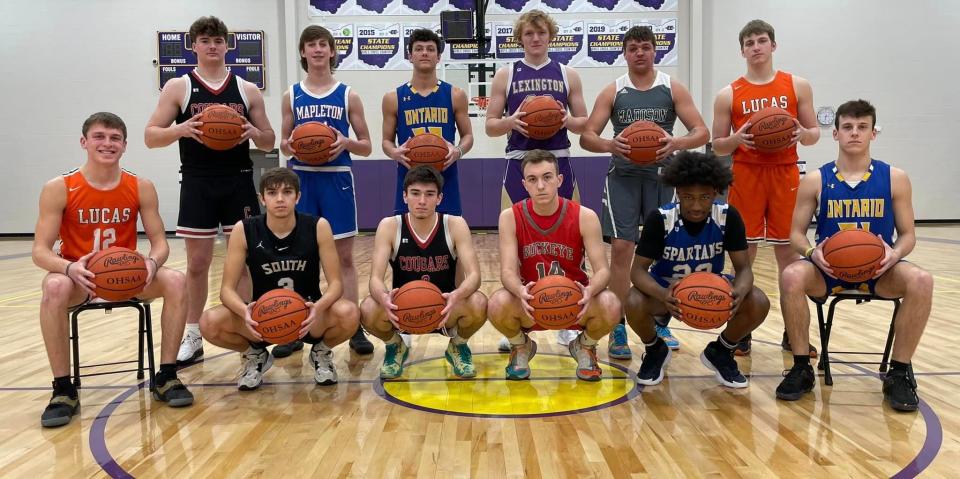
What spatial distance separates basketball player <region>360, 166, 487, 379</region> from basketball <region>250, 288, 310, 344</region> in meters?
0.40

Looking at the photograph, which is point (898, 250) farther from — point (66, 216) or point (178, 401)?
point (66, 216)

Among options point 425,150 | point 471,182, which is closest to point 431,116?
point 425,150

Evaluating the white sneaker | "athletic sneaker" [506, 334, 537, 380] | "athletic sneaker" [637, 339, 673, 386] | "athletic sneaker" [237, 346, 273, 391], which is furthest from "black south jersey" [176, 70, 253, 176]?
"athletic sneaker" [637, 339, 673, 386]

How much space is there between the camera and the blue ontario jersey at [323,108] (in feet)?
13.0

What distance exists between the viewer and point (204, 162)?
147 inches

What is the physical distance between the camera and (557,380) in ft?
11.0

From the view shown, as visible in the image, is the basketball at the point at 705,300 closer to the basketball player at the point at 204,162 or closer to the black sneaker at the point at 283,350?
the black sneaker at the point at 283,350

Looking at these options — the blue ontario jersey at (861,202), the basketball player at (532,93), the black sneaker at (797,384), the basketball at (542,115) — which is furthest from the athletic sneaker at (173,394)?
the blue ontario jersey at (861,202)

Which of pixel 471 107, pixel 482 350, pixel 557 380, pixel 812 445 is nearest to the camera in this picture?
pixel 812 445

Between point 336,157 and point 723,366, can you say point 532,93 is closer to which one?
point 336,157

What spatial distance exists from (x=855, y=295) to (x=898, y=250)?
0.26 meters

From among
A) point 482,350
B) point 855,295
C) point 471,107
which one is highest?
point 471,107

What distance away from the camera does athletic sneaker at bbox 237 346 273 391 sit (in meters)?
3.25

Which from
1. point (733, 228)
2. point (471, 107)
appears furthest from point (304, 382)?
point (471, 107)
